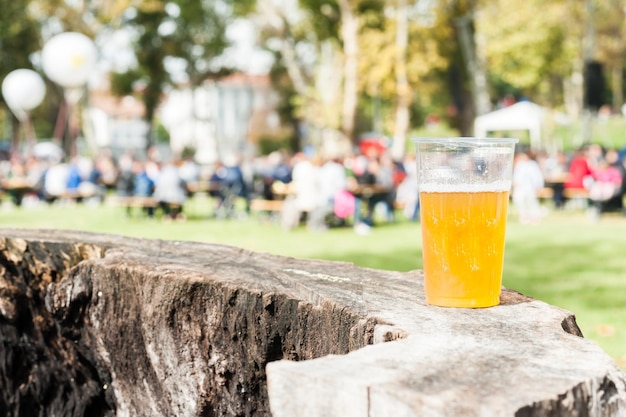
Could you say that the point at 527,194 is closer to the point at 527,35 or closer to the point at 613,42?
the point at 527,35

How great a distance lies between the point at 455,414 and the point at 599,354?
68cm

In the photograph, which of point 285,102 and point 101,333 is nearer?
point 101,333

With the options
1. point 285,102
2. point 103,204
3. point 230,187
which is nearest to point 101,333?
point 230,187

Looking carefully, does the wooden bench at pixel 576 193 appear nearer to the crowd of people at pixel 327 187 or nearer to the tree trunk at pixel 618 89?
the crowd of people at pixel 327 187

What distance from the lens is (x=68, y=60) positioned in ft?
75.8

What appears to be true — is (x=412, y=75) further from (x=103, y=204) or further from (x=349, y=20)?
(x=103, y=204)

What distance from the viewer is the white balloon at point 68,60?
75.7 feet

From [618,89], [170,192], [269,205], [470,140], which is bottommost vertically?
[269,205]

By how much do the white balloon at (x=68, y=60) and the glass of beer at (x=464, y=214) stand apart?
70.0ft

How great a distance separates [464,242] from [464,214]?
0.30 feet

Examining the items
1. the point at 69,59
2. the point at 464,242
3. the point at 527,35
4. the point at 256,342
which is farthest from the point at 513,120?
the point at 464,242

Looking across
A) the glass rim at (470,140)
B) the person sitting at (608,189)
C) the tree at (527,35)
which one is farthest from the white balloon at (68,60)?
the glass rim at (470,140)

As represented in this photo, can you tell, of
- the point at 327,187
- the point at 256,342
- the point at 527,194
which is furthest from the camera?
the point at 527,194

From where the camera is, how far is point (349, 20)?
28766 mm
